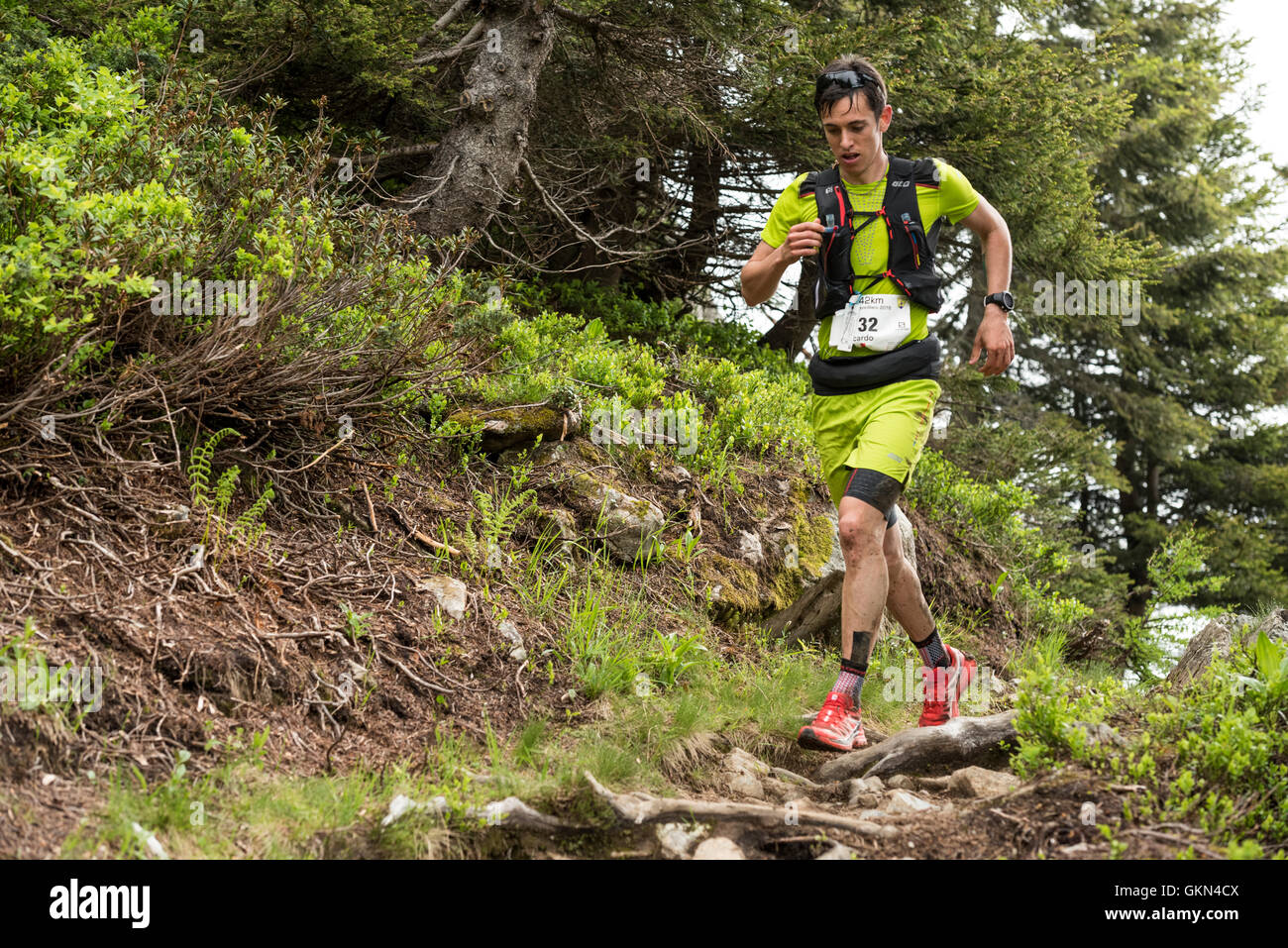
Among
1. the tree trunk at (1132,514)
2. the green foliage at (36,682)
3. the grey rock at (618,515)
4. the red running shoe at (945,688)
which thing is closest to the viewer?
the green foliage at (36,682)

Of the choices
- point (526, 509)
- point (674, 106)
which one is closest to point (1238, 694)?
point (526, 509)

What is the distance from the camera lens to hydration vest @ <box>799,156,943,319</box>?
4375 millimetres

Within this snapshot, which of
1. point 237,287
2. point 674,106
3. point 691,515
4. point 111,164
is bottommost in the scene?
point 691,515

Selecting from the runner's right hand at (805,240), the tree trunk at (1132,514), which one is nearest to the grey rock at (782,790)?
the runner's right hand at (805,240)

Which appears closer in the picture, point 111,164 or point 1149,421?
point 111,164

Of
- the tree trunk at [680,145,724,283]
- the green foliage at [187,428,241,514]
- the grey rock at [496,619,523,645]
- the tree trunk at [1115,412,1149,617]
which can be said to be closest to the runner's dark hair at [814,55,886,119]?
the grey rock at [496,619,523,645]

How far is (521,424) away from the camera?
19.0ft

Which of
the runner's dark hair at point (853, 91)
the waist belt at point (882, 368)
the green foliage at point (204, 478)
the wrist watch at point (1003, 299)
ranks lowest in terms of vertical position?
the green foliage at point (204, 478)

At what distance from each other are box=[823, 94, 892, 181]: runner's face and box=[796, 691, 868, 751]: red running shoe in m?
2.46

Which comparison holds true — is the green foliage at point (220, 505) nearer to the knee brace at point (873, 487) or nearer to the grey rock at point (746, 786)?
the grey rock at point (746, 786)

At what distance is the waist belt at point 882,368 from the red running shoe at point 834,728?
145 centimetres

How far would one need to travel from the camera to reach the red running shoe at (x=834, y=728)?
438 cm

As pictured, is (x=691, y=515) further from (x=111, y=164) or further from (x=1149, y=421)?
(x=1149, y=421)

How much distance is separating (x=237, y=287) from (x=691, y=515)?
291 cm
